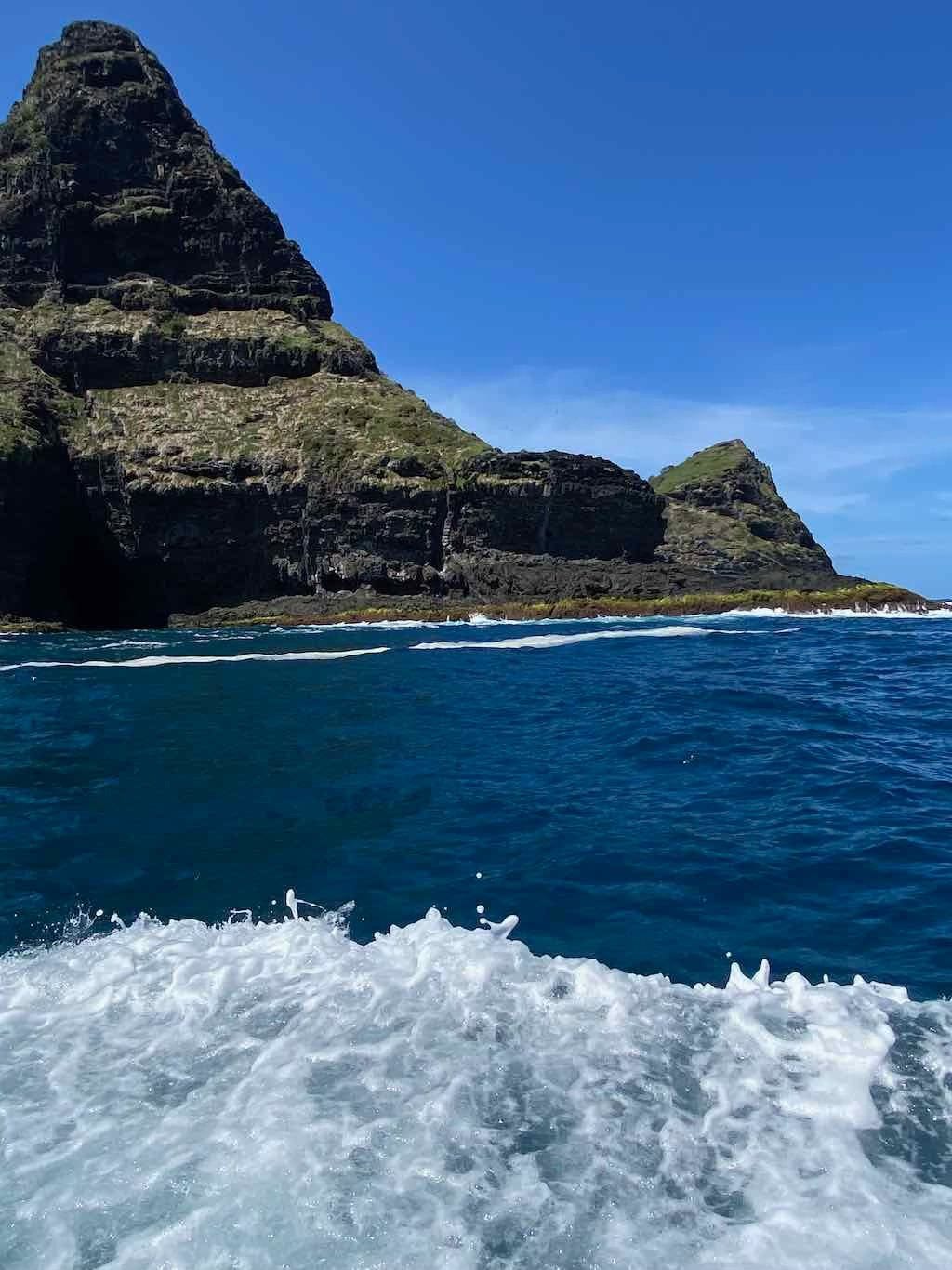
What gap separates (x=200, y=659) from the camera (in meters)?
36.1

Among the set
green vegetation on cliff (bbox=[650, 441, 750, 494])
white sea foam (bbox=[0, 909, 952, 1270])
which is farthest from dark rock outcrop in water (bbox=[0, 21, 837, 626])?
white sea foam (bbox=[0, 909, 952, 1270])

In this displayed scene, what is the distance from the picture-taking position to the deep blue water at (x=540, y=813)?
729cm

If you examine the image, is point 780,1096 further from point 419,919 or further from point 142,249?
point 142,249

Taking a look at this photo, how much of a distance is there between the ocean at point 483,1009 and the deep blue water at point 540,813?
63 mm

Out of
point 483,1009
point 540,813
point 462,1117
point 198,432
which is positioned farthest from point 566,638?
point 198,432

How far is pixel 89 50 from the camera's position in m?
110

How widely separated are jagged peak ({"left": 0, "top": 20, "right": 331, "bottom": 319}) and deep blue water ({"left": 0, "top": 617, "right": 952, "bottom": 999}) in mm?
90930

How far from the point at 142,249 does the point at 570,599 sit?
68.2m

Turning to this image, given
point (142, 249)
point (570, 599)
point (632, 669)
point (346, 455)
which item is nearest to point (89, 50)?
point (142, 249)

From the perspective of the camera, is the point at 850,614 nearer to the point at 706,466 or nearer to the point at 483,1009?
the point at 483,1009

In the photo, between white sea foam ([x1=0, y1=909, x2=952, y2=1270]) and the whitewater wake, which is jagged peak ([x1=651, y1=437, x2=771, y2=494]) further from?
white sea foam ([x1=0, y1=909, x2=952, y2=1270])

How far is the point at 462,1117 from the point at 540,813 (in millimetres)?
6219

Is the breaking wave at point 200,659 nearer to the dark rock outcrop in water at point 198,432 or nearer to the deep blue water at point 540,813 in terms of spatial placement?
the deep blue water at point 540,813

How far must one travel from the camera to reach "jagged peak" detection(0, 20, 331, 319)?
96.7m
